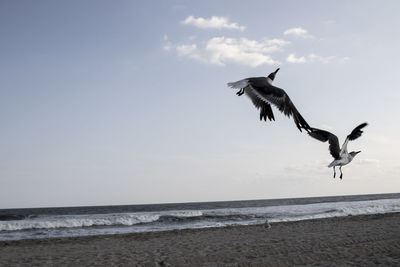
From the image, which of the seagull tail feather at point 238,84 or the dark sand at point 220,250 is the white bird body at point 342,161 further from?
the dark sand at point 220,250

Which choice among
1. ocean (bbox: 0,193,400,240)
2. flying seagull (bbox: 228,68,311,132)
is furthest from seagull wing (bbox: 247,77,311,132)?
ocean (bbox: 0,193,400,240)

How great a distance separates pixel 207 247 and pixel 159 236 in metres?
4.36

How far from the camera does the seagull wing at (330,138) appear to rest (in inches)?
253

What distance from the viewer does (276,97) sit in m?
5.64

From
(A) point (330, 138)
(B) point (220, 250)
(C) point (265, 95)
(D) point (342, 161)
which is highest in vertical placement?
(C) point (265, 95)

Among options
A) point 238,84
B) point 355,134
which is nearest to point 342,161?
point 355,134

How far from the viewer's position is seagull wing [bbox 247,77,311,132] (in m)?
5.32

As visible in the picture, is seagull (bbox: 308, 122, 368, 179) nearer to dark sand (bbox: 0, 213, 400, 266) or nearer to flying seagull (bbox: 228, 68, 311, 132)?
flying seagull (bbox: 228, 68, 311, 132)

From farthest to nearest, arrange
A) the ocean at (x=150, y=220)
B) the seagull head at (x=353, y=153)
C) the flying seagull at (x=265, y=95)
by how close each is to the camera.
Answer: the ocean at (x=150, y=220)
the seagull head at (x=353, y=153)
the flying seagull at (x=265, y=95)

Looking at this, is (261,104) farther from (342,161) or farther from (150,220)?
(150,220)

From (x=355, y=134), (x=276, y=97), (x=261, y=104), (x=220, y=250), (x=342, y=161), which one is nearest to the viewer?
(x=276, y=97)

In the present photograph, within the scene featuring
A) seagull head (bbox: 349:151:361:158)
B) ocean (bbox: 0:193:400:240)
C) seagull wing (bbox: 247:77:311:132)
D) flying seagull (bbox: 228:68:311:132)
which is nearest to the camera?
seagull wing (bbox: 247:77:311:132)

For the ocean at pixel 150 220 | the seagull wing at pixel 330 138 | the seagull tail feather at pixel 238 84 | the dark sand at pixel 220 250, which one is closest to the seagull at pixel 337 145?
the seagull wing at pixel 330 138

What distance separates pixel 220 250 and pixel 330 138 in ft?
18.1
